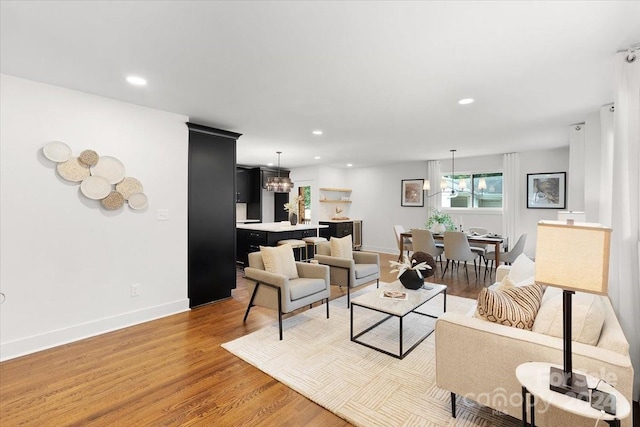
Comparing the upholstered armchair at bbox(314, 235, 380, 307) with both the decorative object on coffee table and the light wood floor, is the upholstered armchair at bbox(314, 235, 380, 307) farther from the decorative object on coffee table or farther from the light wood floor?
the light wood floor

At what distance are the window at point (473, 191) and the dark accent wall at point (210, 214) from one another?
4378 mm

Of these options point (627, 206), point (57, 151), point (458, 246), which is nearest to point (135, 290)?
point (57, 151)

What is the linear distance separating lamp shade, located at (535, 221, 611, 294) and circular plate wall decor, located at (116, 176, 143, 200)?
144 inches

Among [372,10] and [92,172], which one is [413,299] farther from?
[92,172]

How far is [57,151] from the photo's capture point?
2842mm

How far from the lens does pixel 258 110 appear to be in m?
3.51

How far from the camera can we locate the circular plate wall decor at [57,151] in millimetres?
2791

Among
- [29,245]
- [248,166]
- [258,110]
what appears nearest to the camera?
[29,245]

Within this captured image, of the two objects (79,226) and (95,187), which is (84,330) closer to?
(79,226)

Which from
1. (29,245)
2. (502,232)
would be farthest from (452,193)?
(29,245)

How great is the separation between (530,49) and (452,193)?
17.8 ft

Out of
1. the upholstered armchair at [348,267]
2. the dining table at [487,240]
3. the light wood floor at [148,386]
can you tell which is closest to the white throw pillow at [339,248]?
the upholstered armchair at [348,267]

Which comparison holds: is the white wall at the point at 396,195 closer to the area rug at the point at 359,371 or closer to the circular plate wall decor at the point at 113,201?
the area rug at the point at 359,371

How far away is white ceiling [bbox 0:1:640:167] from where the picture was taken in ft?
5.67
